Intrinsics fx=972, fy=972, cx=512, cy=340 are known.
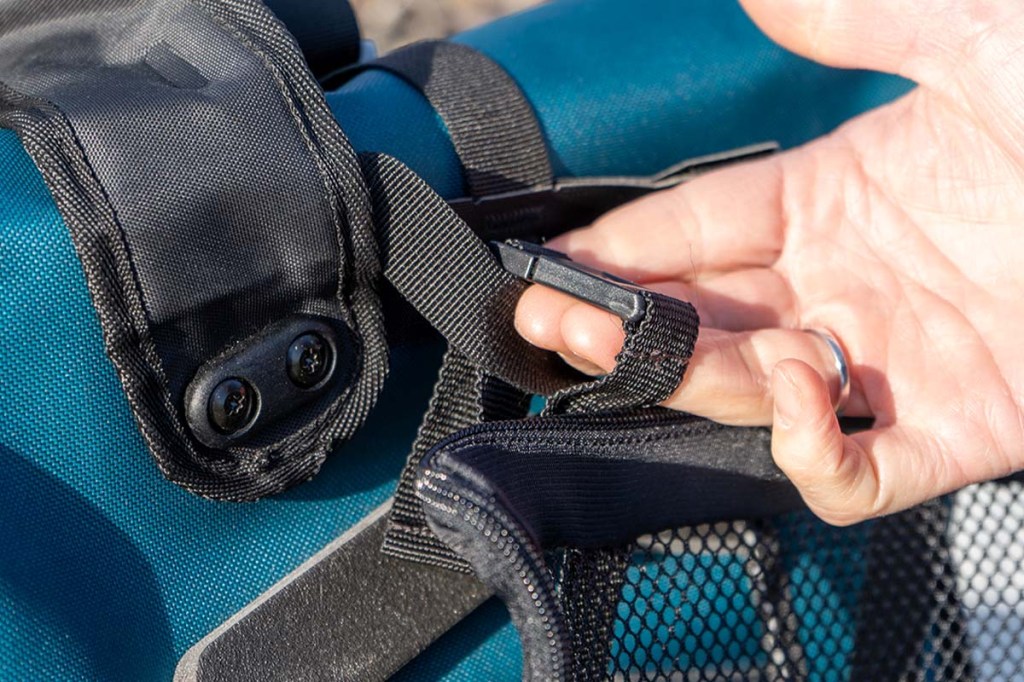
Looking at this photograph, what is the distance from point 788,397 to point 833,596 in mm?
381

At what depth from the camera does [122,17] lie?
3.70ft

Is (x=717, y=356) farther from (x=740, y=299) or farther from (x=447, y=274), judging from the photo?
(x=447, y=274)

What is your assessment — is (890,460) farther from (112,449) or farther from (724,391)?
(112,449)

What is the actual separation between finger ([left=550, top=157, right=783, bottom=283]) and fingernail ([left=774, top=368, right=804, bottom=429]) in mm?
356

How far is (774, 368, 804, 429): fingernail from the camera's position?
1000mm

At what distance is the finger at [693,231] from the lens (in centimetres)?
132

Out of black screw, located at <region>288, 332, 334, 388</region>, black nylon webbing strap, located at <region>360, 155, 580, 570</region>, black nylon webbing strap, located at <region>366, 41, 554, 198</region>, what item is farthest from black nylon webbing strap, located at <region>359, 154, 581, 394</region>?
black nylon webbing strap, located at <region>366, 41, 554, 198</region>

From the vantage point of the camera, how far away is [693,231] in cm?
137

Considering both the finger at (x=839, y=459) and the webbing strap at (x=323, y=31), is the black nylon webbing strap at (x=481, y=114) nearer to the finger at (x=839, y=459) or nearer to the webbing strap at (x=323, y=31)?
the webbing strap at (x=323, y=31)

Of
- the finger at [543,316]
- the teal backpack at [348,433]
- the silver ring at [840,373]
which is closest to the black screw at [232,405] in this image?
the teal backpack at [348,433]

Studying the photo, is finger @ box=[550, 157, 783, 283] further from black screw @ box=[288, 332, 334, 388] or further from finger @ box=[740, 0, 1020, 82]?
black screw @ box=[288, 332, 334, 388]

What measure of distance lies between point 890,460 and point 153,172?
0.88 meters

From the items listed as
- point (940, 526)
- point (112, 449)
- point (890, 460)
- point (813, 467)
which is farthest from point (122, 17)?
point (940, 526)

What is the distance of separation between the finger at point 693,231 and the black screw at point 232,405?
490 millimetres
